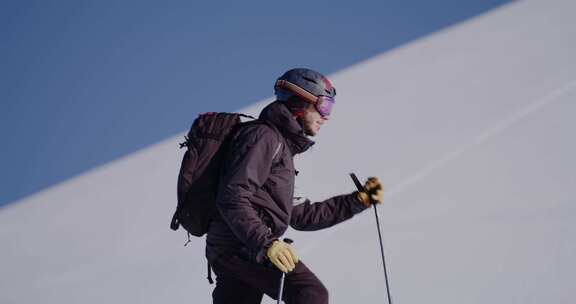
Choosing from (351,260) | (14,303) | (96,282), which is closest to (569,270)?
(351,260)

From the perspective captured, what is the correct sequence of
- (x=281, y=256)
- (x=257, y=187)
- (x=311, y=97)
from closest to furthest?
(x=281, y=256) < (x=257, y=187) < (x=311, y=97)

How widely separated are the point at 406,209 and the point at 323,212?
102 inches

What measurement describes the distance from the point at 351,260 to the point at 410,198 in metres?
1.16

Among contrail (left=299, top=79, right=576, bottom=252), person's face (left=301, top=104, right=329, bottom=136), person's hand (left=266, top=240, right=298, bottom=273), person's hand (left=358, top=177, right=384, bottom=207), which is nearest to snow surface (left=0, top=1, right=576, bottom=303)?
contrail (left=299, top=79, right=576, bottom=252)

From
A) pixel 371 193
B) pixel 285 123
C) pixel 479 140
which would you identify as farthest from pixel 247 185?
pixel 479 140

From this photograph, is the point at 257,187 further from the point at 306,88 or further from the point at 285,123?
the point at 306,88

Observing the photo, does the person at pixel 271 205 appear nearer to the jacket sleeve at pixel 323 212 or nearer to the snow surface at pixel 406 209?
the jacket sleeve at pixel 323 212

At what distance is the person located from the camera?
94.9 inches

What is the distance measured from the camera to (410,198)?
18.4 feet

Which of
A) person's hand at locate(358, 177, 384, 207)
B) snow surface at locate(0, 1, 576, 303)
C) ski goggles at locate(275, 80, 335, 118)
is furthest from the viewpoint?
snow surface at locate(0, 1, 576, 303)

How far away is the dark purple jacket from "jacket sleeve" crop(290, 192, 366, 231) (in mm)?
261

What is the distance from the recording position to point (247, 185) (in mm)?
2420

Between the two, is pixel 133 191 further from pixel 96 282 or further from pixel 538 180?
pixel 538 180

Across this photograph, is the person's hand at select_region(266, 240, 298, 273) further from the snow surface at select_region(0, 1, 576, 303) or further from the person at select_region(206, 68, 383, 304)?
the snow surface at select_region(0, 1, 576, 303)
